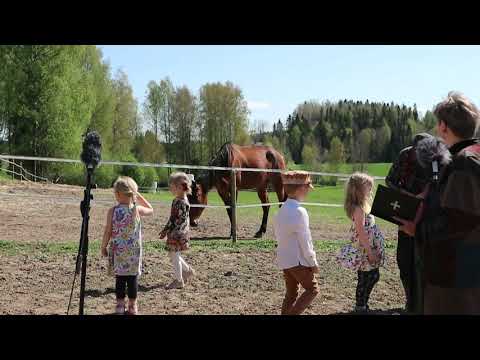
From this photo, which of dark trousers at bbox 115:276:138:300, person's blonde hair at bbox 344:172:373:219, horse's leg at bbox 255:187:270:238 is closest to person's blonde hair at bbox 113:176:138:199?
dark trousers at bbox 115:276:138:300

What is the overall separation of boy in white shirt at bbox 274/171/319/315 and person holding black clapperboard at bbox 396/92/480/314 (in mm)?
1168

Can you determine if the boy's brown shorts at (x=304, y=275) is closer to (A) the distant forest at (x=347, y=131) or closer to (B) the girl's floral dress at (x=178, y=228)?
(B) the girl's floral dress at (x=178, y=228)

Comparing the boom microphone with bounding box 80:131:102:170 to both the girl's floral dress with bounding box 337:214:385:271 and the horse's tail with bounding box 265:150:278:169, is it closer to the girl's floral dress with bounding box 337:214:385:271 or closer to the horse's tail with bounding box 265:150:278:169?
the girl's floral dress with bounding box 337:214:385:271

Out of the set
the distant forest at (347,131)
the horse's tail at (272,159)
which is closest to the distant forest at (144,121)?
the distant forest at (347,131)

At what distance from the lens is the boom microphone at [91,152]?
3.75 m

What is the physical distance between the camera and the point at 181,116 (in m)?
46.1

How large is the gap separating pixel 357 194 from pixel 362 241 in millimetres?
362

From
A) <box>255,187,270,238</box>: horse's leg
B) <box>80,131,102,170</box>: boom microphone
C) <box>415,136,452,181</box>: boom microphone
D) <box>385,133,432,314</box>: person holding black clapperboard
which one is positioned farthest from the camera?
<box>255,187,270,238</box>: horse's leg

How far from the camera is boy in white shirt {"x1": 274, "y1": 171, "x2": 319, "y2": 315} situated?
3488mm

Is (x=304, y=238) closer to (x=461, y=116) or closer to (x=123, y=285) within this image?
(x=461, y=116)

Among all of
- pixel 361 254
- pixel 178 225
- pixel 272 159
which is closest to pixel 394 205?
pixel 361 254
